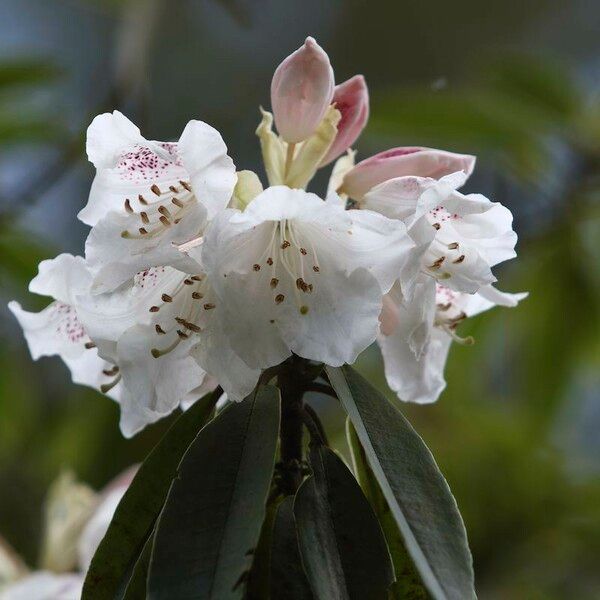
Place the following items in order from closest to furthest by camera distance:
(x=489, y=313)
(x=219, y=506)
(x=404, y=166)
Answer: (x=219, y=506), (x=404, y=166), (x=489, y=313)

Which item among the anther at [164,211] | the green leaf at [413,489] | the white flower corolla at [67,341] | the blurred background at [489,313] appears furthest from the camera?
the blurred background at [489,313]

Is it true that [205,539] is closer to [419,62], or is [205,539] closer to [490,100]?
[490,100]

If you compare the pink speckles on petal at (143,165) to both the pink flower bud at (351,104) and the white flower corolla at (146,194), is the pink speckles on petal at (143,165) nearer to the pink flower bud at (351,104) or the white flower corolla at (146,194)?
the white flower corolla at (146,194)

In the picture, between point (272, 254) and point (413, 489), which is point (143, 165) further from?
point (413, 489)

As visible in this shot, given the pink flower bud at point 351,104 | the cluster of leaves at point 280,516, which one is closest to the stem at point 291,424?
the cluster of leaves at point 280,516

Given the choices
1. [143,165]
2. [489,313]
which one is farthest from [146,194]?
[489,313]

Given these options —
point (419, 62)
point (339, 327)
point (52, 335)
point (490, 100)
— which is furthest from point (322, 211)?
point (419, 62)

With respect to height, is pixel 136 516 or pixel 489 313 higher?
pixel 136 516
